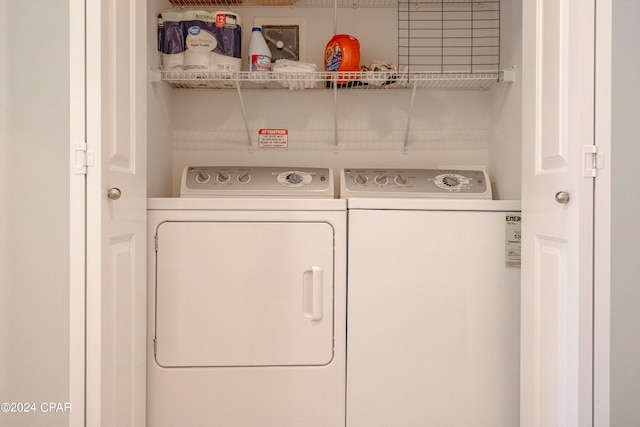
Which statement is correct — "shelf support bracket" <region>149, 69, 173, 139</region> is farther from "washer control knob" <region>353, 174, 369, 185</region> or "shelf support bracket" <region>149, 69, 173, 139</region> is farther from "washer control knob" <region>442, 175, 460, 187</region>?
"washer control knob" <region>442, 175, 460, 187</region>

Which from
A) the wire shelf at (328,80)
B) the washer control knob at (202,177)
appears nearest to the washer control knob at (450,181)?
the wire shelf at (328,80)

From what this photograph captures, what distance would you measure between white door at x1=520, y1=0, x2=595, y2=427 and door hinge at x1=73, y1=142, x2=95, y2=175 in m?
1.32

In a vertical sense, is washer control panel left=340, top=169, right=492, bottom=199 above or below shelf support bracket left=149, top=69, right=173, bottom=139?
below

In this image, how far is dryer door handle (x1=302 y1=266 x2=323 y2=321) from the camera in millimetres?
1786

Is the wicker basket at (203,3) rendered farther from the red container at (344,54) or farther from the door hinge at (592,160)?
the door hinge at (592,160)

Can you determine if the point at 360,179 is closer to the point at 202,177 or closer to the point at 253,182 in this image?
the point at 253,182

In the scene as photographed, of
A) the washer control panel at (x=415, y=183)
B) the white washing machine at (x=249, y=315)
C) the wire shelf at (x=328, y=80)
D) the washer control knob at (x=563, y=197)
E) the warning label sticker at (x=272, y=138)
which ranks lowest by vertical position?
the white washing machine at (x=249, y=315)

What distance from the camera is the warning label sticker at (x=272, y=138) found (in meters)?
2.35

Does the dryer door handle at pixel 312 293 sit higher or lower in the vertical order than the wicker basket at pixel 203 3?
lower

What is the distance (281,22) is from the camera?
7.60 feet

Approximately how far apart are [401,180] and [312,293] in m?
0.69
